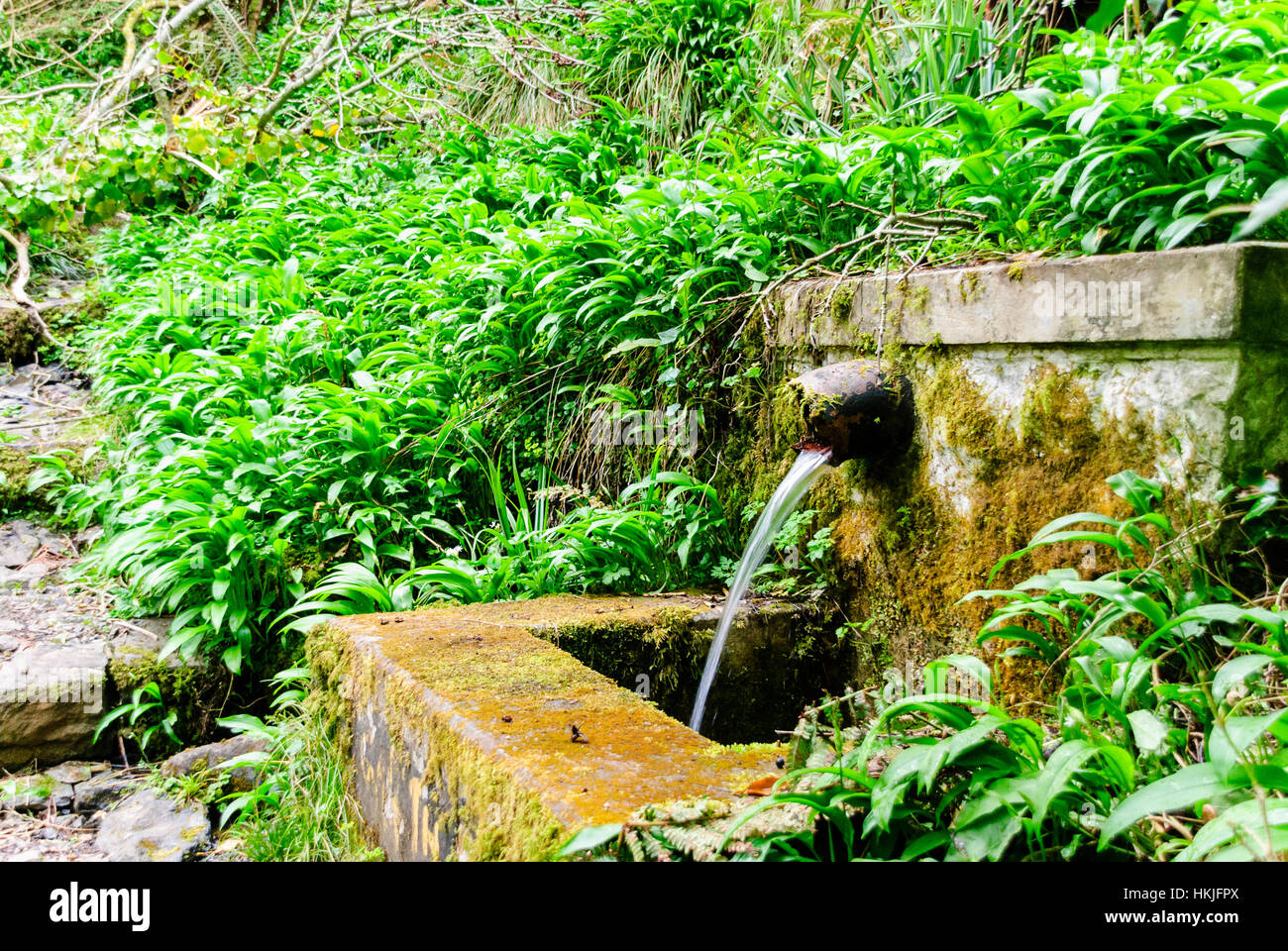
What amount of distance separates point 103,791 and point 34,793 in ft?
0.66

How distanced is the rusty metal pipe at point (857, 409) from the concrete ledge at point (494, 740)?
683mm

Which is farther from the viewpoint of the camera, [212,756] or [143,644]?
[143,644]

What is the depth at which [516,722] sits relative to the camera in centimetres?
170

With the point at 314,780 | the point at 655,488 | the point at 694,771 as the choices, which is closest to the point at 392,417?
the point at 655,488

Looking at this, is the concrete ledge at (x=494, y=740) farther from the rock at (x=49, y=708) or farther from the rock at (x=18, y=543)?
the rock at (x=18, y=543)

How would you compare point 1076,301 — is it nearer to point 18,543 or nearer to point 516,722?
point 516,722

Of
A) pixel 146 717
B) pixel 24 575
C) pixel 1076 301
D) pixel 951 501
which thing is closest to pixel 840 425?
pixel 951 501

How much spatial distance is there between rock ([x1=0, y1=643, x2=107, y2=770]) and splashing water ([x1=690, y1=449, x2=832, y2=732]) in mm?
2049

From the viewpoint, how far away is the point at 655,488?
308cm

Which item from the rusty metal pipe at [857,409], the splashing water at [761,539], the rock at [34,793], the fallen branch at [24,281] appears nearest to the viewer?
the rusty metal pipe at [857,409]

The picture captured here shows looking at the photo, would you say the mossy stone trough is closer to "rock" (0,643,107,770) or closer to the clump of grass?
the clump of grass

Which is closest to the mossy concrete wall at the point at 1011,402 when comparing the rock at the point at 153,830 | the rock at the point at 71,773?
the rock at the point at 153,830

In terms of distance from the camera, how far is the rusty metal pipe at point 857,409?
93.7 inches

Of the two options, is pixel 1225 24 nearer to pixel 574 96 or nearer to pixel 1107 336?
pixel 1107 336
